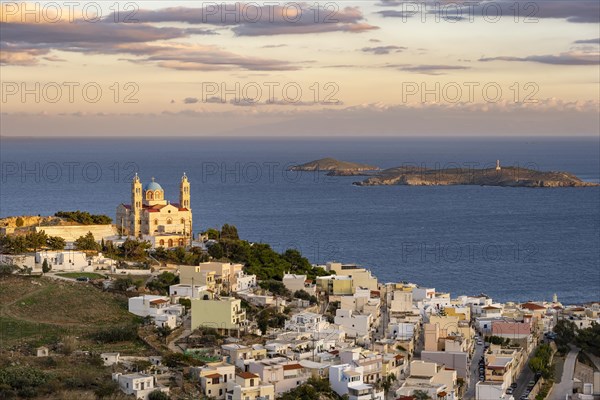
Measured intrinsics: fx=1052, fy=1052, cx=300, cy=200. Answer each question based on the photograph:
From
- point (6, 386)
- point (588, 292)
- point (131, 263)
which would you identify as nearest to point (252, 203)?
point (588, 292)

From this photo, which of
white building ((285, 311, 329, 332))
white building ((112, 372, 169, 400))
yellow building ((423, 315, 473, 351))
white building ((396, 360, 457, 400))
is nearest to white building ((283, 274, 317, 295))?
white building ((285, 311, 329, 332))

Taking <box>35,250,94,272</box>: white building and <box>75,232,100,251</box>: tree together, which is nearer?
<box>35,250,94,272</box>: white building

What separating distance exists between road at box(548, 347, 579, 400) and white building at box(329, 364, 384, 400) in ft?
17.4

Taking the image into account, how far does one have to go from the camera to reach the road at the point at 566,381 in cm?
2748

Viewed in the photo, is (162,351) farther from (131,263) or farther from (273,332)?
(131,263)

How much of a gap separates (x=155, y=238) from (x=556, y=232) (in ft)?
124

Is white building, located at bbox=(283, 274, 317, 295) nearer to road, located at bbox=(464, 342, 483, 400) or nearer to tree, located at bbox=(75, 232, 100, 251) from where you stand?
road, located at bbox=(464, 342, 483, 400)

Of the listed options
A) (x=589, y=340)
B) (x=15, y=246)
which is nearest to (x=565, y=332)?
(x=589, y=340)

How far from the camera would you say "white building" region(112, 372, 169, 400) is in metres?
23.2

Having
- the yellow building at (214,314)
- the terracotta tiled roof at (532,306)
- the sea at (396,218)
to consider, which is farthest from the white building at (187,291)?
the sea at (396,218)

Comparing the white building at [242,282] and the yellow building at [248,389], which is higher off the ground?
the white building at [242,282]

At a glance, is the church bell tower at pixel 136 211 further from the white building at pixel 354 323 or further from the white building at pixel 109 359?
the white building at pixel 109 359

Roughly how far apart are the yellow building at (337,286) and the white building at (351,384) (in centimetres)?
1127

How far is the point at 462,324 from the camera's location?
1248 inches
